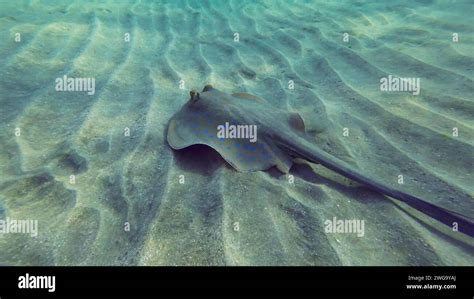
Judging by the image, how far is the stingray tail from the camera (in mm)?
2408

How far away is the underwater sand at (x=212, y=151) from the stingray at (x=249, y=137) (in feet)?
0.50

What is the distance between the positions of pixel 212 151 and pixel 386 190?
5.48ft

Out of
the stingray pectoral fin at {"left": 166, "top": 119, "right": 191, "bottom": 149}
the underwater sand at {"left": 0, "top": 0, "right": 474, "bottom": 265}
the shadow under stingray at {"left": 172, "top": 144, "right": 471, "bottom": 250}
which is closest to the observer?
the underwater sand at {"left": 0, "top": 0, "right": 474, "bottom": 265}

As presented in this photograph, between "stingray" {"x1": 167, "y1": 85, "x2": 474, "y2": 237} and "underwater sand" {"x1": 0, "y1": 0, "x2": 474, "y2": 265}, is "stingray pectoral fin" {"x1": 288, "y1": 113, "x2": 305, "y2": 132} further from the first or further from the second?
"underwater sand" {"x1": 0, "y1": 0, "x2": 474, "y2": 265}

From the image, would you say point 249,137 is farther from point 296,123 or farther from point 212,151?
point 296,123

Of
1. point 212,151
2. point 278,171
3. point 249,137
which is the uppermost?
point 249,137

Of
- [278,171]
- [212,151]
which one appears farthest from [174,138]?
[278,171]

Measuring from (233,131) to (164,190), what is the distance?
0.89 m

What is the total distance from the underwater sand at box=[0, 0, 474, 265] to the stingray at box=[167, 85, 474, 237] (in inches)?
6.0

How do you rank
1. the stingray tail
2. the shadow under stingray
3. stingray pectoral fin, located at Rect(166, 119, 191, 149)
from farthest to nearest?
stingray pectoral fin, located at Rect(166, 119, 191, 149), the shadow under stingray, the stingray tail

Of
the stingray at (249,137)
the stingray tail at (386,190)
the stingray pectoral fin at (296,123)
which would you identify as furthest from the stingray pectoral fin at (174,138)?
the stingray pectoral fin at (296,123)

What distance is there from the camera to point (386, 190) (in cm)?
266

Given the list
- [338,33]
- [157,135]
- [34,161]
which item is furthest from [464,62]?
[34,161]

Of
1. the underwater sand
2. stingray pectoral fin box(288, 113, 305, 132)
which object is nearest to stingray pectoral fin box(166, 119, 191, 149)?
the underwater sand
